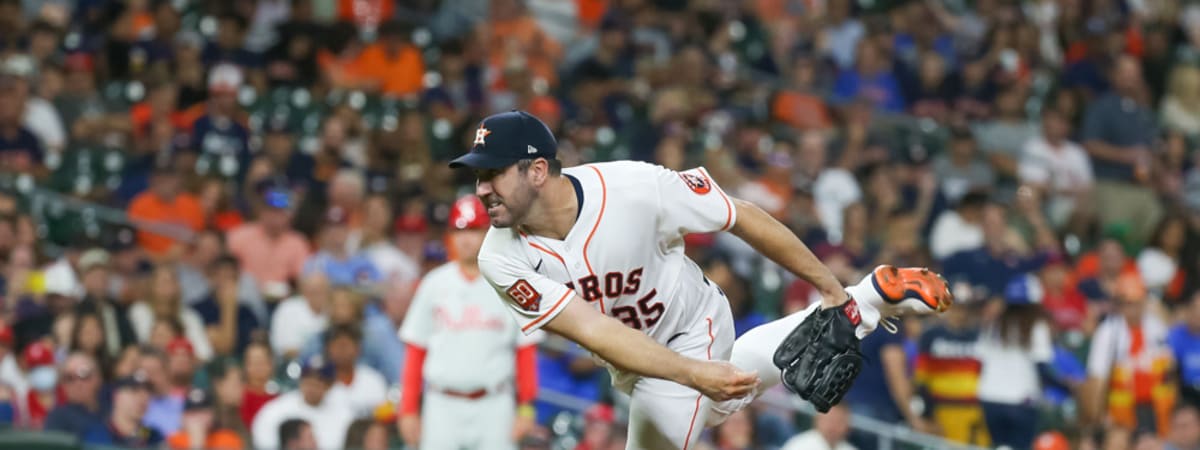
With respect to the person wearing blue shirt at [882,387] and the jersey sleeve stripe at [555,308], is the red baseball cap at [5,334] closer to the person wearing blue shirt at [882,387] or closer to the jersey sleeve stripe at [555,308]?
the person wearing blue shirt at [882,387]

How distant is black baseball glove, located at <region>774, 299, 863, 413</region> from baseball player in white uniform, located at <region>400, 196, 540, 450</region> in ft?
8.65

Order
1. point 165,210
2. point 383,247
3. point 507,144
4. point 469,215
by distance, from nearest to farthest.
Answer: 1. point 507,144
2. point 469,215
3. point 383,247
4. point 165,210

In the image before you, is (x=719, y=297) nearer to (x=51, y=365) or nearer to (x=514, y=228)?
(x=514, y=228)

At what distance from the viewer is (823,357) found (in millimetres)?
5969

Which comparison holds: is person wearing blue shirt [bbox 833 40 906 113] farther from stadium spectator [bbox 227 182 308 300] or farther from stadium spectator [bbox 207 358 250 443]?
stadium spectator [bbox 207 358 250 443]

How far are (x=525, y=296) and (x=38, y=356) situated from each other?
483cm

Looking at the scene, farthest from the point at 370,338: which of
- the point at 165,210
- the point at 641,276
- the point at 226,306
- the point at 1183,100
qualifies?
the point at 1183,100

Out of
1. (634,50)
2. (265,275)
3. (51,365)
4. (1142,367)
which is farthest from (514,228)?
(634,50)

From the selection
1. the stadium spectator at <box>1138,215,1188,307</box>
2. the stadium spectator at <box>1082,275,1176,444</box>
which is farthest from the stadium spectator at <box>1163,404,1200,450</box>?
the stadium spectator at <box>1138,215,1188,307</box>

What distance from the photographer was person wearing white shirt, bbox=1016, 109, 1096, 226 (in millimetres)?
13406

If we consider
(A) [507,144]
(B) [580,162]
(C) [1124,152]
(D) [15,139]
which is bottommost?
(C) [1124,152]

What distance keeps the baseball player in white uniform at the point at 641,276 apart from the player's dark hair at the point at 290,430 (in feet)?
11.4

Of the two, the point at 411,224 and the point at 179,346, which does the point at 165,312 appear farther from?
the point at 411,224

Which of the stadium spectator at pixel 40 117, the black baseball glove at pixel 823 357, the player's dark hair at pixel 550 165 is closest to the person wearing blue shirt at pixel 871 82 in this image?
the stadium spectator at pixel 40 117
